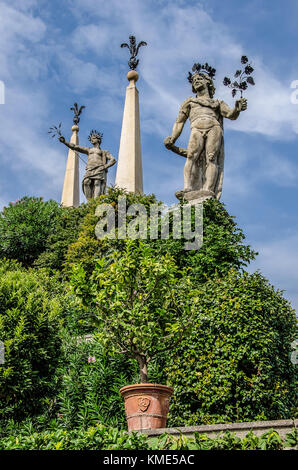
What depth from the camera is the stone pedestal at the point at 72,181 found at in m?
26.3

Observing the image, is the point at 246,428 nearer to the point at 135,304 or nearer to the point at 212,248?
the point at 135,304

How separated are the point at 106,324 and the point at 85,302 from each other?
36 cm

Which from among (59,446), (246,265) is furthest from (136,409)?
(246,265)

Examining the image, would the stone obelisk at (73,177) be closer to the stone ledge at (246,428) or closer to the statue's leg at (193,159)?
the statue's leg at (193,159)

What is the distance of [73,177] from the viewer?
1056 inches

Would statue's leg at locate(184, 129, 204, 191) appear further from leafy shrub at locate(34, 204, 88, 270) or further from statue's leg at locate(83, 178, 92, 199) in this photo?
statue's leg at locate(83, 178, 92, 199)

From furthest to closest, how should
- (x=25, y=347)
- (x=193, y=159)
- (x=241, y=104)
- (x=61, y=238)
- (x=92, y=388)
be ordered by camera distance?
(x=61, y=238)
(x=193, y=159)
(x=241, y=104)
(x=92, y=388)
(x=25, y=347)

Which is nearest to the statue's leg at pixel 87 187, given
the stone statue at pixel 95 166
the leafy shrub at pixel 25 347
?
the stone statue at pixel 95 166

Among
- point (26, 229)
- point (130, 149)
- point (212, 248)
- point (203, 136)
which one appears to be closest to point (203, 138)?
point (203, 136)

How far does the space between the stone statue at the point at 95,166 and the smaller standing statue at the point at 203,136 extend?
6799 millimetres

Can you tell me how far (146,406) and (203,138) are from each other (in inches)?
337

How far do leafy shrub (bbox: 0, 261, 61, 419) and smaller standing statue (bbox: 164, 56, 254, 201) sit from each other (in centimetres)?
560
